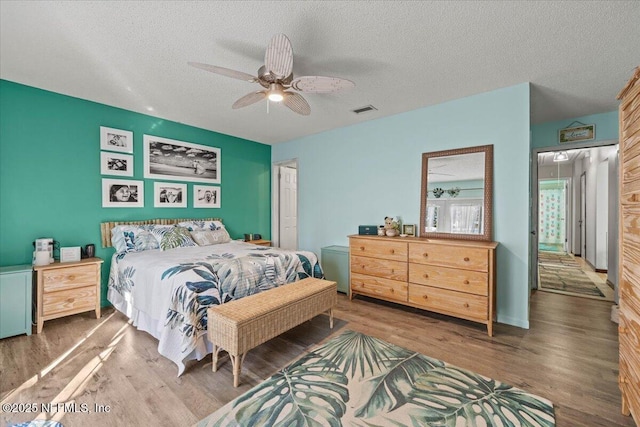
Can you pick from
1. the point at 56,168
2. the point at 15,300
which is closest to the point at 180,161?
the point at 56,168

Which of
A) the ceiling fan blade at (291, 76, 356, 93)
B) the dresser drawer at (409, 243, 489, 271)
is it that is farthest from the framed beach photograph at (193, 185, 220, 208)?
the dresser drawer at (409, 243, 489, 271)

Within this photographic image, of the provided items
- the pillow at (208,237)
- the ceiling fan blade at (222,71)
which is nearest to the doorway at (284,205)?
the pillow at (208,237)

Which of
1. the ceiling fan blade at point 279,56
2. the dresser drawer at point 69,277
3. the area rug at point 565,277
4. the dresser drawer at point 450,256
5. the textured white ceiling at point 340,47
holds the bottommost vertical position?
the area rug at point 565,277

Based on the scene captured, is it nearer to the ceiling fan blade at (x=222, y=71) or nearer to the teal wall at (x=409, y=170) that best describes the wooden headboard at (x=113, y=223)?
the teal wall at (x=409, y=170)

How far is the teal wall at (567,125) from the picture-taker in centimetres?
364

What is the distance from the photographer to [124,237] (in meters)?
3.41

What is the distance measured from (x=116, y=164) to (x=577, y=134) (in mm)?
6428

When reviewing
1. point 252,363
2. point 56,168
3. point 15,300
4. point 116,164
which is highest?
point 116,164

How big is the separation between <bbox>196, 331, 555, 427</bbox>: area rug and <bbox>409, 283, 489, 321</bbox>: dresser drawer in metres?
0.85

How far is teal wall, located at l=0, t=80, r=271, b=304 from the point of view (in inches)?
115

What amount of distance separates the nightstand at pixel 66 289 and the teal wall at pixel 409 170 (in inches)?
124

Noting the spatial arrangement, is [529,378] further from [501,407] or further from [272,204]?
[272,204]

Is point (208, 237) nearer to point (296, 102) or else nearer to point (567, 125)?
point (296, 102)

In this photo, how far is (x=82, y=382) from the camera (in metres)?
1.98
